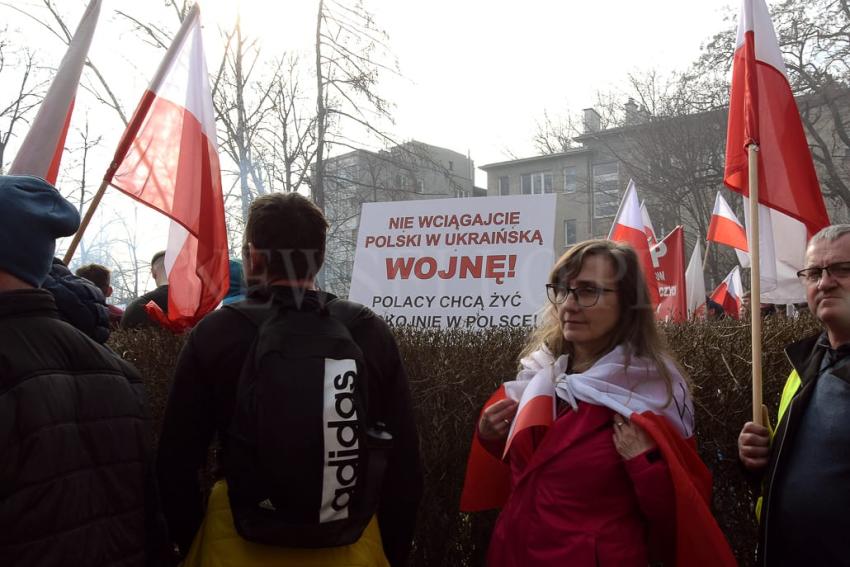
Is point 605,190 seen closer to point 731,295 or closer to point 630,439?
point 731,295

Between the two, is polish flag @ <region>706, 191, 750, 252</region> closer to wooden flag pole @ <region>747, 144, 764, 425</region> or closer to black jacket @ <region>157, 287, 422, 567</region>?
wooden flag pole @ <region>747, 144, 764, 425</region>

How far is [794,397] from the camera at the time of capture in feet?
7.77

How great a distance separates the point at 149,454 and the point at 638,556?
1.39 metres

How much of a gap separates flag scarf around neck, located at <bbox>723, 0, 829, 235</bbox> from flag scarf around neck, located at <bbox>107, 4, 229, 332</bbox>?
2.63 m

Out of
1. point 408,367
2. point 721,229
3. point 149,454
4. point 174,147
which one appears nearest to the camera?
point 149,454

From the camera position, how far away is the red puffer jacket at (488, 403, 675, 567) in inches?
79.7

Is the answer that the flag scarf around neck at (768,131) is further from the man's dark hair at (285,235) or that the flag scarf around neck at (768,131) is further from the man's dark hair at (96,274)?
the man's dark hair at (96,274)

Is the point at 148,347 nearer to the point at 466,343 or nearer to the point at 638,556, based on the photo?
the point at 466,343

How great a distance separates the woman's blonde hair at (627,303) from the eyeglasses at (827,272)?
52 centimetres

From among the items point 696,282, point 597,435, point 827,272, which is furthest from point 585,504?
point 696,282

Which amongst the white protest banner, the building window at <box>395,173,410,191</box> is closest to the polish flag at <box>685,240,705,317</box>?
the white protest banner

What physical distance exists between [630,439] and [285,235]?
116 cm

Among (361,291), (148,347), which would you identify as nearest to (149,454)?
(148,347)

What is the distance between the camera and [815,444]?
2238 millimetres
